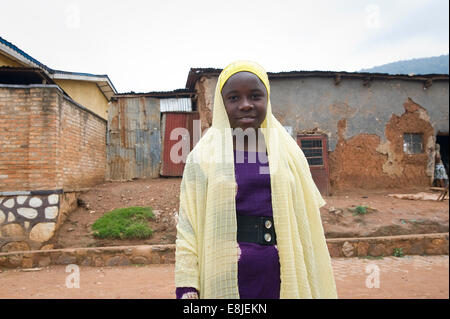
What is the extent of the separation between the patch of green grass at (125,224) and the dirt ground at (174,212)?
12 cm

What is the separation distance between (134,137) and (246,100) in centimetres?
988

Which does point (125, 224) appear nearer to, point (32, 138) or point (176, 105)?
point (32, 138)

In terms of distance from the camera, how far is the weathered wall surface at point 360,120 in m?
9.36

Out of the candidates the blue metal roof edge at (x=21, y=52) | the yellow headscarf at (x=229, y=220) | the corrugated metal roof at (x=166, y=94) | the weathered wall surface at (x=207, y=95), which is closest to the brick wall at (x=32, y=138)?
the blue metal roof edge at (x=21, y=52)

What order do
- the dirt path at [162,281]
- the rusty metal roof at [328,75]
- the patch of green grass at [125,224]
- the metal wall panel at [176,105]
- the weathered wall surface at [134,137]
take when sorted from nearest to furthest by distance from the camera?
the dirt path at [162,281] < the patch of green grass at [125,224] < the rusty metal roof at [328,75] < the weathered wall surface at [134,137] < the metal wall panel at [176,105]

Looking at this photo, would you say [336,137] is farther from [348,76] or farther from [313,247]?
[313,247]

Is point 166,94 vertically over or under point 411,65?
under

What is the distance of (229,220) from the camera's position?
126 centimetres

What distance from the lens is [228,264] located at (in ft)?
4.00

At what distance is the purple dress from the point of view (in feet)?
4.02

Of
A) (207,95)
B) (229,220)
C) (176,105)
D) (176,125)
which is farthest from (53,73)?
(229,220)

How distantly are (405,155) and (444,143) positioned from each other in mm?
4796

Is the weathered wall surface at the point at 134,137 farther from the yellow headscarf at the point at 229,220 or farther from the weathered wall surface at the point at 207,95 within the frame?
the yellow headscarf at the point at 229,220

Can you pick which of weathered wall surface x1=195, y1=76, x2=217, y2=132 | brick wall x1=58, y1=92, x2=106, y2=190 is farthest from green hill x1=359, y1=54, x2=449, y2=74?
brick wall x1=58, y1=92, x2=106, y2=190
